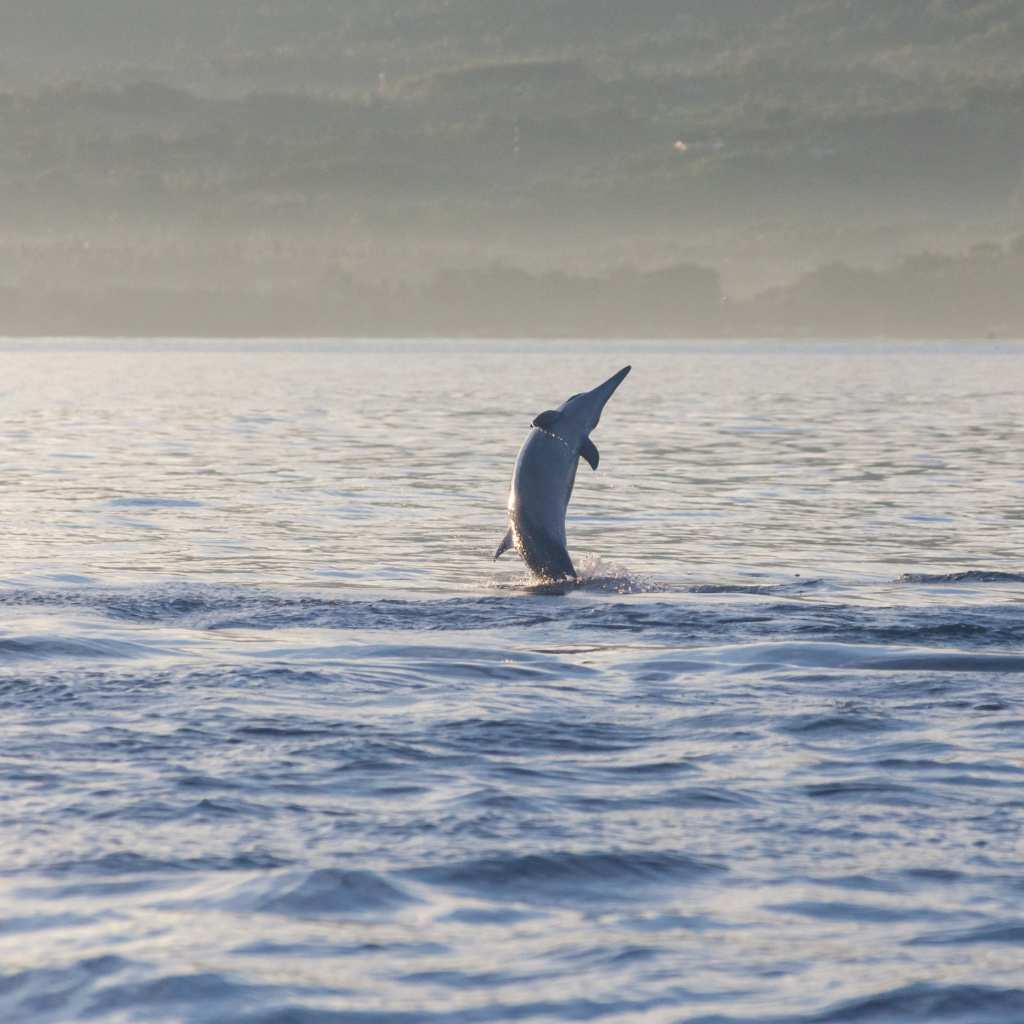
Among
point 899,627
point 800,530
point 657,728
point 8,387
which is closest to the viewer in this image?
point 657,728

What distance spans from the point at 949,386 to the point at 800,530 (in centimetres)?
7432

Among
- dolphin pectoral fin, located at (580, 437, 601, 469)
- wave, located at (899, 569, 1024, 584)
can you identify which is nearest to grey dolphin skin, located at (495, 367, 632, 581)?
dolphin pectoral fin, located at (580, 437, 601, 469)

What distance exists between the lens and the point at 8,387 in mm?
94188

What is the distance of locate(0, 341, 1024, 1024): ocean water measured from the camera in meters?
7.88

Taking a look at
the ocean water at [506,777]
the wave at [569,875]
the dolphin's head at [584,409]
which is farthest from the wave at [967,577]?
the wave at [569,875]

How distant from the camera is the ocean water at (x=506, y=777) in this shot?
7.88m

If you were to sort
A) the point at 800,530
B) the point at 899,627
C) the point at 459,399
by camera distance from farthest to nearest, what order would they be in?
the point at 459,399
the point at 800,530
the point at 899,627

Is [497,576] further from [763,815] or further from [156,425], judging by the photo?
[156,425]

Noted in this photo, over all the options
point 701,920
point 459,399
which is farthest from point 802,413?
point 701,920

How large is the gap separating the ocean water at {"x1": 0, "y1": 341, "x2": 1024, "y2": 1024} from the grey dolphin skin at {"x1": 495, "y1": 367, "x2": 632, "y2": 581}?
67 cm

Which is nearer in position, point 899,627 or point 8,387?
point 899,627

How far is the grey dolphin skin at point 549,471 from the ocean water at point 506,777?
0.67 meters

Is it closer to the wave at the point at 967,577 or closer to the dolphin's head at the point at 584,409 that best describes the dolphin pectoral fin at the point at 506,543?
the dolphin's head at the point at 584,409

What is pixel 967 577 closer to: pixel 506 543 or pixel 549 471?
pixel 549 471
